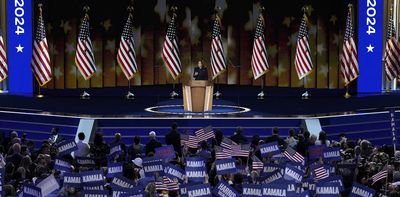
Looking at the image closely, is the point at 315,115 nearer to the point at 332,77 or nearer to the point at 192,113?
the point at 192,113

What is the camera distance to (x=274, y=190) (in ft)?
40.8

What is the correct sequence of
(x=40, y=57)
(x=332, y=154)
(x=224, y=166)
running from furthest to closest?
(x=40, y=57)
(x=332, y=154)
(x=224, y=166)

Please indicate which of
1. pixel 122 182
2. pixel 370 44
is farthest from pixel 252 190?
pixel 370 44

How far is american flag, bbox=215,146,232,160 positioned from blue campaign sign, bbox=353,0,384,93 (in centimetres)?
1631

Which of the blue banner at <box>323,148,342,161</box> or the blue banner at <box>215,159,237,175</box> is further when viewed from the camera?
the blue banner at <box>323,148,342,161</box>

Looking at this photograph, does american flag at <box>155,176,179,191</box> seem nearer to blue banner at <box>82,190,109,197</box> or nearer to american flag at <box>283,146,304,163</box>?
blue banner at <box>82,190,109,197</box>

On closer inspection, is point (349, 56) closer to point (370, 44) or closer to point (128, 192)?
point (370, 44)

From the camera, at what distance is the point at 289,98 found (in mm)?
30984

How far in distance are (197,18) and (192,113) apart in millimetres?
10302

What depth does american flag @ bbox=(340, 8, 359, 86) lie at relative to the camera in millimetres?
30203

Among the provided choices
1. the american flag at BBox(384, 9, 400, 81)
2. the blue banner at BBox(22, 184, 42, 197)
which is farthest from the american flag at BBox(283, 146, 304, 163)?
the american flag at BBox(384, 9, 400, 81)

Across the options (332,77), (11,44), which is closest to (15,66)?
(11,44)

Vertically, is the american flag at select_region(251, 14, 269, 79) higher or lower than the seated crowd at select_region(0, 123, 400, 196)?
higher

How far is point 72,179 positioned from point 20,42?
1892 cm
